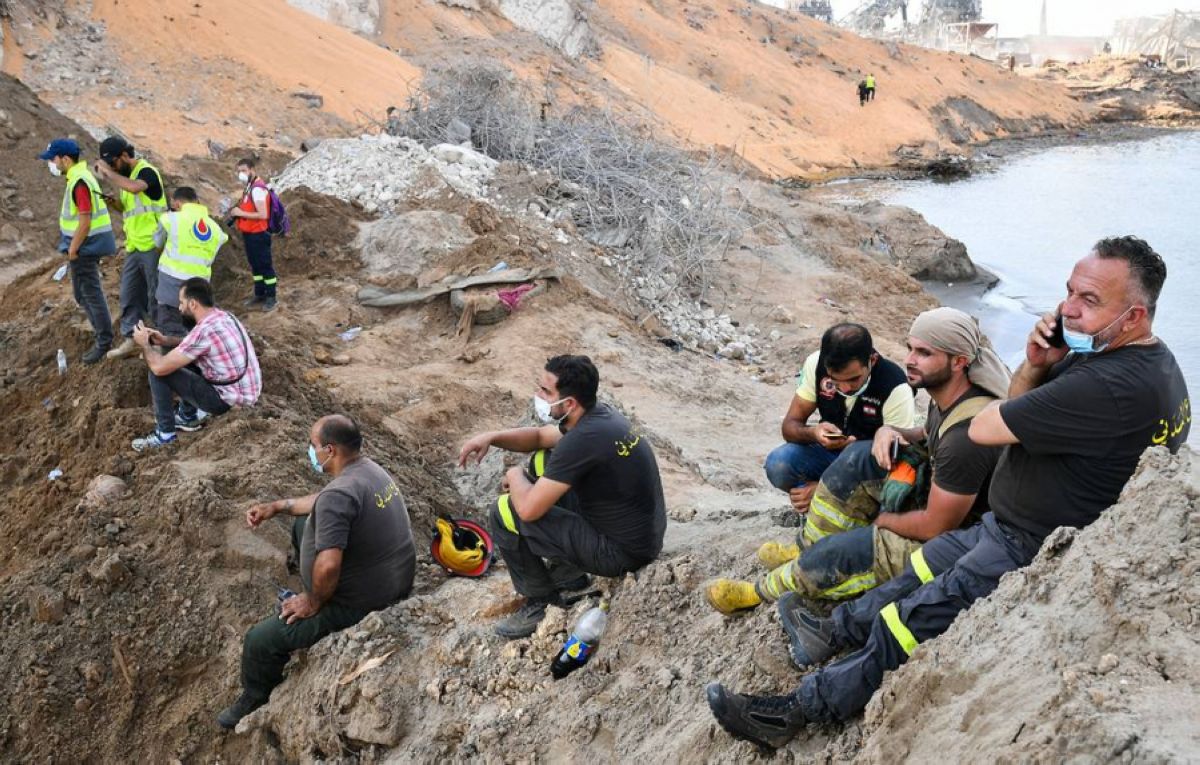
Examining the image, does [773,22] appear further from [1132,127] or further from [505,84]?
[505,84]

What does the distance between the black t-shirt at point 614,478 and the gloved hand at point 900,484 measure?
3.47 feet

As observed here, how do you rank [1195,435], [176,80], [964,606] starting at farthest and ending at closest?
[176,80] < [1195,435] < [964,606]

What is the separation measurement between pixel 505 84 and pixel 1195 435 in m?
12.5

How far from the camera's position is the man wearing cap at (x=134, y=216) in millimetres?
7035

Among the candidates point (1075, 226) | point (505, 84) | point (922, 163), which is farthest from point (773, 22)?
point (505, 84)

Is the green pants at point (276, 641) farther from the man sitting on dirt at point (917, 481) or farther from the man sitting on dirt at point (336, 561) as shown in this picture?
the man sitting on dirt at point (917, 481)

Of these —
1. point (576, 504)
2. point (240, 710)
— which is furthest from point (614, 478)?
point (240, 710)

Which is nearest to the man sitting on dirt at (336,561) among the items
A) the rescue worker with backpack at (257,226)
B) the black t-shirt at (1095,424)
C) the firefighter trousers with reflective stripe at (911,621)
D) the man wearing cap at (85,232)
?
the firefighter trousers with reflective stripe at (911,621)

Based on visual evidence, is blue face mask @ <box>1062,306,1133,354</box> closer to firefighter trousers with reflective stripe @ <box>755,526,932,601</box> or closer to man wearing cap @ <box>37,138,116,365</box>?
firefighter trousers with reflective stripe @ <box>755,526,932,601</box>

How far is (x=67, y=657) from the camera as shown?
4.48 meters

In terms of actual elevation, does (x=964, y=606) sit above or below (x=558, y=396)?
above

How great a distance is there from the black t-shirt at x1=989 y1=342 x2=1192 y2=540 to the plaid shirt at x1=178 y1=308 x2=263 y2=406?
4673mm

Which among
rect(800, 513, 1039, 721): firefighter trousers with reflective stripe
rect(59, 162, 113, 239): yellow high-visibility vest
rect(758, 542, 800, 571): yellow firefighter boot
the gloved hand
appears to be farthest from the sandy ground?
rect(59, 162, 113, 239): yellow high-visibility vest

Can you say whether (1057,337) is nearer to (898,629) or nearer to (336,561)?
(898,629)
